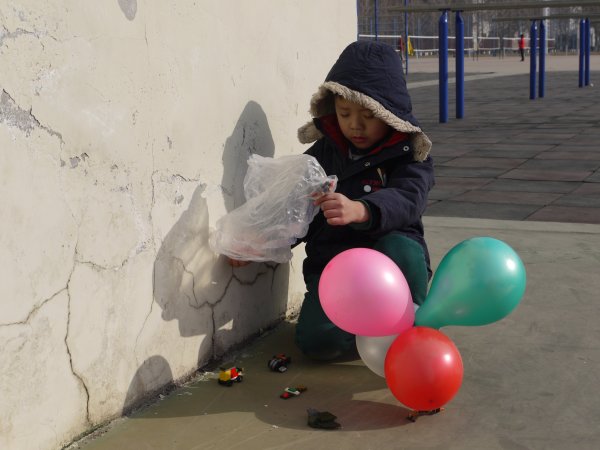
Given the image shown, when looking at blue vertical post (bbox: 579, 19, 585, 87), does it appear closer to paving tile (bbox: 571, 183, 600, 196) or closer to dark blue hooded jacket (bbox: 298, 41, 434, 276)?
paving tile (bbox: 571, 183, 600, 196)

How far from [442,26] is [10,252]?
909 centimetres

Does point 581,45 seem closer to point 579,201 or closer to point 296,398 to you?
point 579,201

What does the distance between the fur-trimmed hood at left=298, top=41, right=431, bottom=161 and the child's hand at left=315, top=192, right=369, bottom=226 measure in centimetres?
32

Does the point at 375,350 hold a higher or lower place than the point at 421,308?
lower

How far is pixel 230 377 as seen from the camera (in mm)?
2705

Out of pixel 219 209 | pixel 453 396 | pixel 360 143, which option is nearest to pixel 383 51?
pixel 360 143

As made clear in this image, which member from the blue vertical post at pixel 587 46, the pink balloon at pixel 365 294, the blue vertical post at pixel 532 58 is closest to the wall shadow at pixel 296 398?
the pink balloon at pixel 365 294

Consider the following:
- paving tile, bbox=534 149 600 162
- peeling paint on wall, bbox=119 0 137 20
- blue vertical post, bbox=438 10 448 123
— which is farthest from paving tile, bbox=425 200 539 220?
blue vertical post, bbox=438 10 448 123

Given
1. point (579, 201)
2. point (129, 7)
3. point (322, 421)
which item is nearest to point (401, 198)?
point (322, 421)

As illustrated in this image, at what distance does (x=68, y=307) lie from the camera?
218 cm

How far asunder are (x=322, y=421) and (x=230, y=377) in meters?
0.41

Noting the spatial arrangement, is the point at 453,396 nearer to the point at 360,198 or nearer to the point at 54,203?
the point at 360,198

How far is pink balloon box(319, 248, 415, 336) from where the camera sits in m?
2.40

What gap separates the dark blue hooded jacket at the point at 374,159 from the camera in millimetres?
2840
